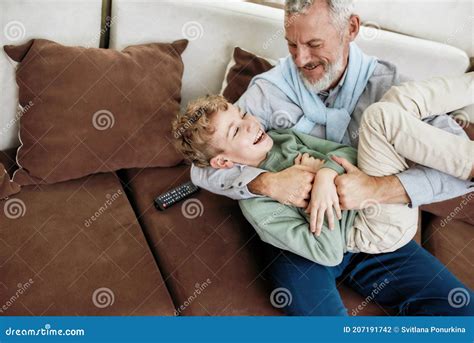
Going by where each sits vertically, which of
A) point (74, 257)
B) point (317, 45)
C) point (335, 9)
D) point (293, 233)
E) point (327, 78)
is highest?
point (335, 9)

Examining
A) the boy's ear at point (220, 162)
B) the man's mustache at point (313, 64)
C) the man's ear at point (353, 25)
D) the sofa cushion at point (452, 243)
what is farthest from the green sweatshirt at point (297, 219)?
the sofa cushion at point (452, 243)

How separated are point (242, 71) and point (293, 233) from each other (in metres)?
0.74

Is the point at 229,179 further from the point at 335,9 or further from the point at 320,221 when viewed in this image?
the point at 335,9

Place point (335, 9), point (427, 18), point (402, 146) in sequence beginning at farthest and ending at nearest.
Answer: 1. point (427, 18)
2. point (335, 9)
3. point (402, 146)

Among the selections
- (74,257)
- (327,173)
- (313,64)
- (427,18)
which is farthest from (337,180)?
(427,18)

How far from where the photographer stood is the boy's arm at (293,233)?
135cm

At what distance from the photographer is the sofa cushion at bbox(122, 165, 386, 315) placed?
1.43 metres

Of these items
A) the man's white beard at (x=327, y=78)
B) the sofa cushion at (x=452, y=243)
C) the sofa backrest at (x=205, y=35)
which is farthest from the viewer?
the sofa backrest at (x=205, y=35)

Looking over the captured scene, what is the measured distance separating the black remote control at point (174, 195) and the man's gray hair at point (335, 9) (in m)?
0.70

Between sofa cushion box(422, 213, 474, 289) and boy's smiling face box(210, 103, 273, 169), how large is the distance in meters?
0.73

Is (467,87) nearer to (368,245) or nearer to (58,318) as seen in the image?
(368,245)

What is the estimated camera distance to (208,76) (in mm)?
1946

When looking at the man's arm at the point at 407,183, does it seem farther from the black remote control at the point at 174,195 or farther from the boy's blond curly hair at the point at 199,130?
the black remote control at the point at 174,195

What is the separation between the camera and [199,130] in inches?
57.2
